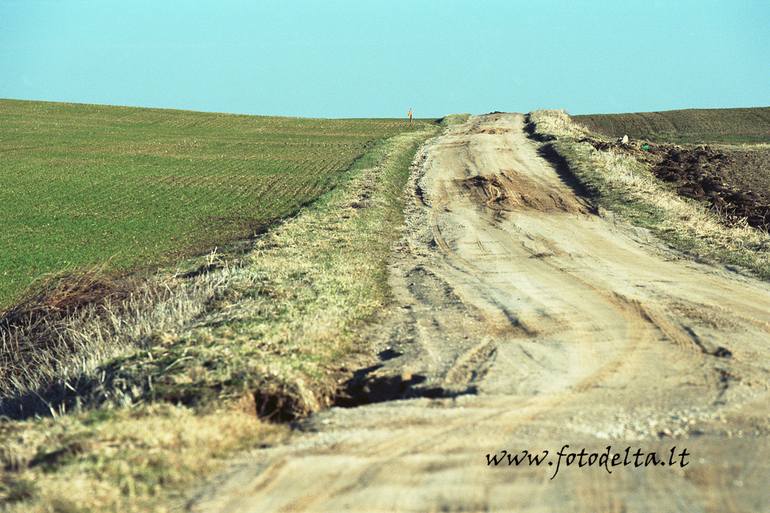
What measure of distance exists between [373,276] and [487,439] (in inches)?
319

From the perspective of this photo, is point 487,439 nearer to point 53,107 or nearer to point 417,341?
point 417,341

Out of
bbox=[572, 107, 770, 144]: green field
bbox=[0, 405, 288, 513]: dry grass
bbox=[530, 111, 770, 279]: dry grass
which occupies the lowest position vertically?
bbox=[0, 405, 288, 513]: dry grass

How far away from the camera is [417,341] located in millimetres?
10062

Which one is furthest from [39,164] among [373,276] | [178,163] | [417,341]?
[417,341]

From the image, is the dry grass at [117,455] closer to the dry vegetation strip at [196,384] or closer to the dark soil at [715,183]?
the dry vegetation strip at [196,384]

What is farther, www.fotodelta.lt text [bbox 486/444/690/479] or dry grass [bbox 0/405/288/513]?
www.fotodelta.lt text [bbox 486/444/690/479]

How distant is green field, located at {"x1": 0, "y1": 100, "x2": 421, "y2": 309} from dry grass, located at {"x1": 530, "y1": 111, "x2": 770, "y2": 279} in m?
9.69

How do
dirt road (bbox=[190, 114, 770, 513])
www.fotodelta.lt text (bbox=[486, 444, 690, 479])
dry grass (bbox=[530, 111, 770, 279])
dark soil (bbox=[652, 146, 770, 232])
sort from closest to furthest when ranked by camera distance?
A: 1. dirt road (bbox=[190, 114, 770, 513])
2. www.fotodelta.lt text (bbox=[486, 444, 690, 479])
3. dry grass (bbox=[530, 111, 770, 279])
4. dark soil (bbox=[652, 146, 770, 232])

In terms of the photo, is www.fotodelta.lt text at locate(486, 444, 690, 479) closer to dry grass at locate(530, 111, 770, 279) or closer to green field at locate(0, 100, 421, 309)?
dry grass at locate(530, 111, 770, 279)

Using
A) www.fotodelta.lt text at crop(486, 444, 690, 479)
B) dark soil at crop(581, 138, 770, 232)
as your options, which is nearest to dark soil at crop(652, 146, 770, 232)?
dark soil at crop(581, 138, 770, 232)

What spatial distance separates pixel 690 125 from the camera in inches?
2338

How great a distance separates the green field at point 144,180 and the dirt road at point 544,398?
28.3ft

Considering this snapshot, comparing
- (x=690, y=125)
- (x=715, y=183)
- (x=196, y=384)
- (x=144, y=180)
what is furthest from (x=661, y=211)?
(x=690, y=125)

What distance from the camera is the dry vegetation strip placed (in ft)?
18.8
